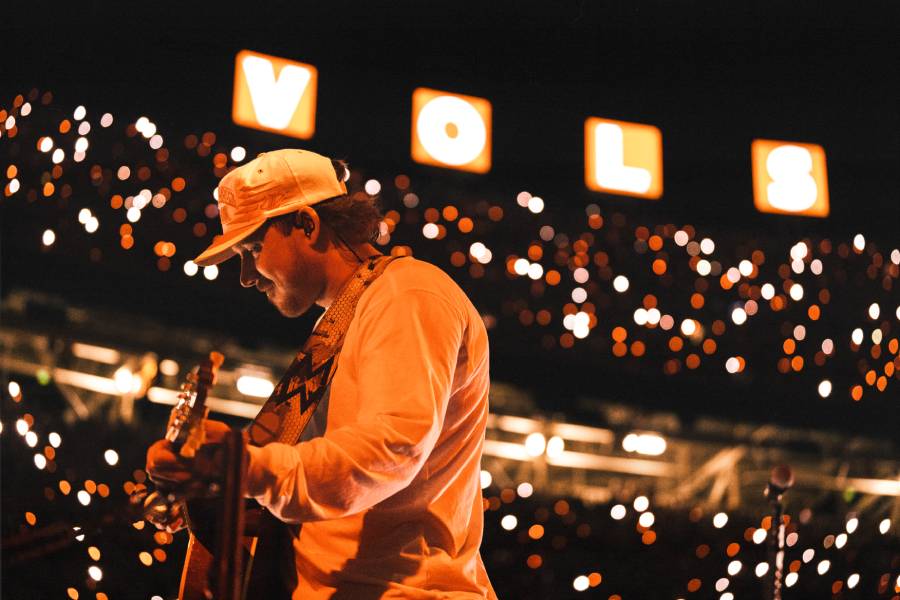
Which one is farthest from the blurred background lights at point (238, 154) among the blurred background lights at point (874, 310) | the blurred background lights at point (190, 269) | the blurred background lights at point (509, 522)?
the blurred background lights at point (874, 310)

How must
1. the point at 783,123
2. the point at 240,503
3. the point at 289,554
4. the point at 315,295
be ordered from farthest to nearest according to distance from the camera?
the point at 783,123 < the point at 315,295 < the point at 289,554 < the point at 240,503

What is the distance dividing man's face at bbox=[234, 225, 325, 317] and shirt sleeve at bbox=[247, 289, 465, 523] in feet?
0.69

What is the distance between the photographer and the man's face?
5.89 ft

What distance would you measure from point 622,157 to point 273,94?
2568mm

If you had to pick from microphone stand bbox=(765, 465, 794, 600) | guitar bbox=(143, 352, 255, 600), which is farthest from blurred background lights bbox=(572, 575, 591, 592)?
guitar bbox=(143, 352, 255, 600)

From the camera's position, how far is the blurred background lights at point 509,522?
23.7 ft

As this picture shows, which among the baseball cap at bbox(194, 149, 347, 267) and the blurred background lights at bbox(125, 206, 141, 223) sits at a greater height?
the blurred background lights at bbox(125, 206, 141, 223)

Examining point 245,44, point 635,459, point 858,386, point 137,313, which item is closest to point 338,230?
point 137,313

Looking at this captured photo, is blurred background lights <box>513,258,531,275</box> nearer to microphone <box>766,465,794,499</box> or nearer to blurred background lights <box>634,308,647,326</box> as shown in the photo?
blurred background lights <box>634,308,647,326</box>

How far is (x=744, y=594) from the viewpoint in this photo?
7.57m

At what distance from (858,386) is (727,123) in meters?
2.74

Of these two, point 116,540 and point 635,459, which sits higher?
point 635,459

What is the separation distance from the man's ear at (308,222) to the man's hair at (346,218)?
0.01 m

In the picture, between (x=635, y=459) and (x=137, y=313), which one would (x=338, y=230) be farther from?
(x=635, y=459)
